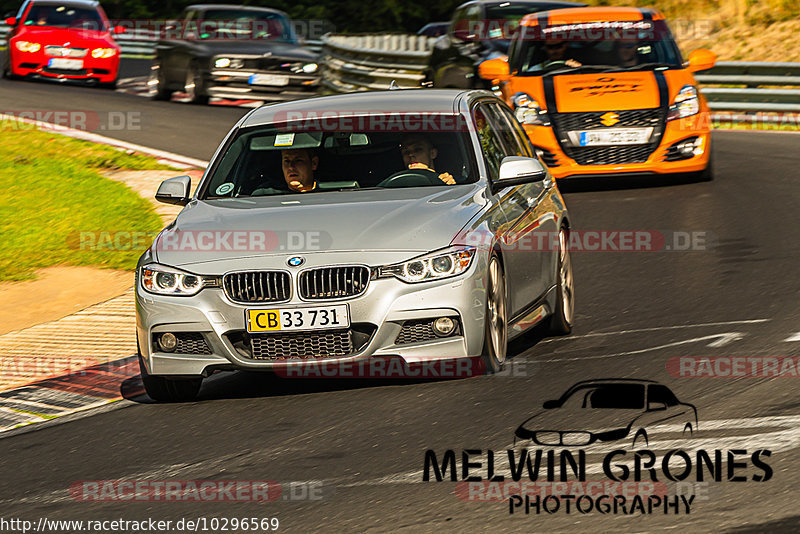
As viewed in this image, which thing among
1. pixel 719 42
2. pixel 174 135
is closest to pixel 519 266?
pixel 174 135

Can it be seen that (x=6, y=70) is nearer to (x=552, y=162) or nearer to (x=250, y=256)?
(x=552, y=162)

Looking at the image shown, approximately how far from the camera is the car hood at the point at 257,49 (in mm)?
24500

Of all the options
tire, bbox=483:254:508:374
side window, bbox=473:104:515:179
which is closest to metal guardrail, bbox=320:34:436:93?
side window, bbox=473:104:515:179

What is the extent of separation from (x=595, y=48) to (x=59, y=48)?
648 inches

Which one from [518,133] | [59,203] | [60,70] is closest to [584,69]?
[59,203]

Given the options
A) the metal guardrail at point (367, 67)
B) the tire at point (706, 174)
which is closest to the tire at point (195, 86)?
the metal guardrail at point (367, 67)

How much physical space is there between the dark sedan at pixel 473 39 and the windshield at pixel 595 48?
2.96m

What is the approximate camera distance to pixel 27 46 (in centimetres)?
2977

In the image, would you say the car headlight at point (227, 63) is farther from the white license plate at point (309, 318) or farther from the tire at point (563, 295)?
the white license plate at point (309, 318)

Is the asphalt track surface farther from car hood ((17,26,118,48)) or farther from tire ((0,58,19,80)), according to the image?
tire ((0,58,19,80))

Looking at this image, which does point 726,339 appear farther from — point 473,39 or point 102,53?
point 102,53

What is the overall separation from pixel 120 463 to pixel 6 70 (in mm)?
25517

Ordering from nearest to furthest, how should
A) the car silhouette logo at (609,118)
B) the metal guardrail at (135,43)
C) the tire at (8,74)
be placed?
the car silhouette logo at (609,118) → the tire at (8,74) → the metal guardrail at (135,43)

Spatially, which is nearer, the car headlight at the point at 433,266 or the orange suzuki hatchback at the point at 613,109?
the car headlight at the point at 433,266
